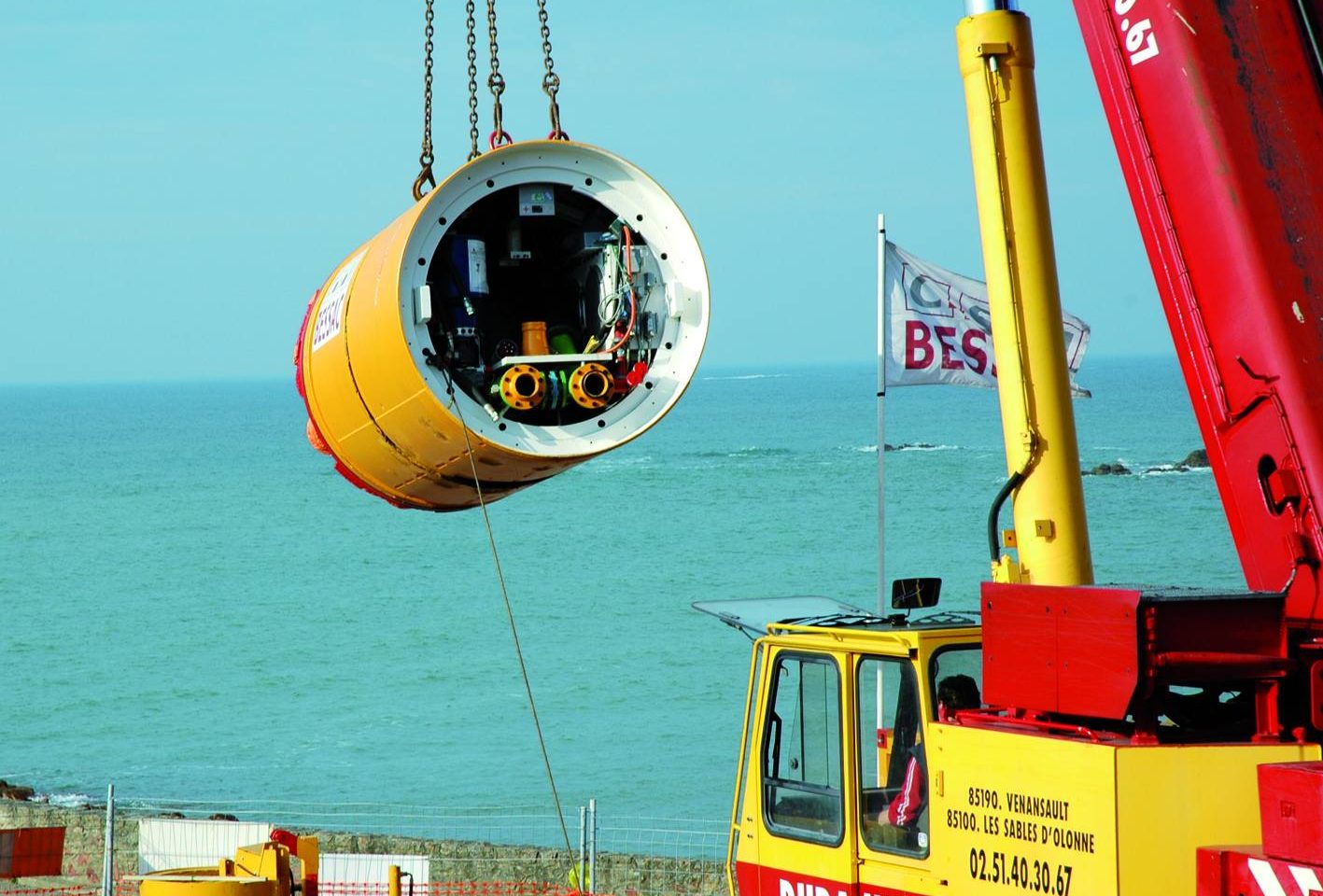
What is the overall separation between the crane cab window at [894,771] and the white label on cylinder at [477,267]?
250 centimetres

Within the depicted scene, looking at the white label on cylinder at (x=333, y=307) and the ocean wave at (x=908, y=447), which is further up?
the ocean wave at (x=908, y=447)

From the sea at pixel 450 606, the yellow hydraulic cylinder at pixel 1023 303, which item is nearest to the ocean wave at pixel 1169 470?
the sea at pixel 450 606

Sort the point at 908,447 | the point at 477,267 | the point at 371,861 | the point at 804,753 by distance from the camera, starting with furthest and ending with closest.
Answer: the point at 908,447 < the point at 371,861 < the point at 477,267 < the point at 804,753

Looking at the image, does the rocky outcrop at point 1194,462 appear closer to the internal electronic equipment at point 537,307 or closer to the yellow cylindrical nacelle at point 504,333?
the internal electronic equipment at point 537,307

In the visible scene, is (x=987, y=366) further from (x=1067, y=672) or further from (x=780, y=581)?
(x=780, y=581)

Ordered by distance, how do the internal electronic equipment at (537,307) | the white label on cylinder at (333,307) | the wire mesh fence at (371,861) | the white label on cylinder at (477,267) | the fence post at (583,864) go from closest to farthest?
the internal electronic equipment at (537,307) < the white label on cylinder at (477,267) < the white label on cylinder at (333,307) < the fence post at (583,864) < the wire mesh fence at (371,861)

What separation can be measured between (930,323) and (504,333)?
6.20m

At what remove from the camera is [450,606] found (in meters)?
62.7

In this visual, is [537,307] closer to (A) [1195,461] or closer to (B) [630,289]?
(B) [630,289]

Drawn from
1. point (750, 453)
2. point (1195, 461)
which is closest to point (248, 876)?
point (1195, 461)

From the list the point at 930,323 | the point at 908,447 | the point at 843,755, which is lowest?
the point at 843,755

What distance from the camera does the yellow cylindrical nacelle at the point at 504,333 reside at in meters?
7.30

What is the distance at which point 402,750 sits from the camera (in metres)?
37.2

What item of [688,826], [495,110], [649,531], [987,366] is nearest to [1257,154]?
[495,110]
